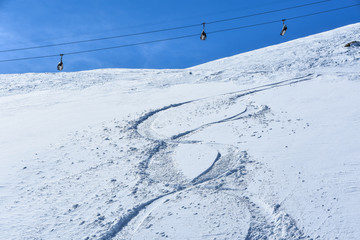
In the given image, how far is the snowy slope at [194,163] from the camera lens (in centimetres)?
463

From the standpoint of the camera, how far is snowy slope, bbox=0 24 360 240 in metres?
4.63

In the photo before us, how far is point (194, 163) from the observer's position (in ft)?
21.8

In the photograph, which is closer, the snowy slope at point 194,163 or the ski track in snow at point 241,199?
the ski track in snow at point 241,199

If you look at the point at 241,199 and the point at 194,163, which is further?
the point at 194,163

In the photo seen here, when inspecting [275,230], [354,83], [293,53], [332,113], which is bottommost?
[275,230]

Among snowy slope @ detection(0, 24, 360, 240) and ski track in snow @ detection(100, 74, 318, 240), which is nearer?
ski track in snow @ detection(100, 74, 318, 240)

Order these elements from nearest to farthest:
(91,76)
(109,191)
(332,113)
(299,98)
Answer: (109,191) < (332,113) < (299,98) < (91,76)

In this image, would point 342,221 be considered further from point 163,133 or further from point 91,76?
point 91,76

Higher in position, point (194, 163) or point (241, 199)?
point (194, 163)

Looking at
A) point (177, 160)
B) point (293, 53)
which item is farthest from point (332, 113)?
point (293, 53)

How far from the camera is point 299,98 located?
33.0ft

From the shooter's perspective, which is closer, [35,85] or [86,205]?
[86,205]

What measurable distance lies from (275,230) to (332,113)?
5.18m

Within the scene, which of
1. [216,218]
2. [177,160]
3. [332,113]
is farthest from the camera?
[332,113]
